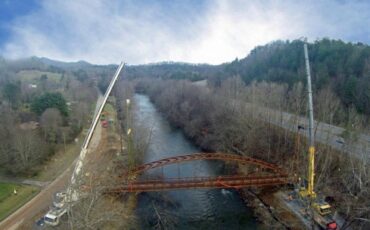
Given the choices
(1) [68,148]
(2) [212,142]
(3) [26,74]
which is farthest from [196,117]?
(3) [26,74]

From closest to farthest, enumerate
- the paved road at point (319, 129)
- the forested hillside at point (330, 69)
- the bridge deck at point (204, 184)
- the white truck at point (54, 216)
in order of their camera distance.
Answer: the white truck at point (54, 216) < the bridge deck at point (204, 184) < the paved road at point (319, 129) < the forested hillside at point (330, 69)

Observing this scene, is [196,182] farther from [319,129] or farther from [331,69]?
[331,69]

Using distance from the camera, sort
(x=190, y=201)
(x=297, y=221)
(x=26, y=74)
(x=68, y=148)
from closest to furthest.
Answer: (x=297, y=221) → (x=190, y=201) → (x=68, y=148) → (x=26, y=74)

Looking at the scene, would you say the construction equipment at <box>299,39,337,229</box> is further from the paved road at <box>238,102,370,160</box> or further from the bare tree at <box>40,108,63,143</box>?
the bare tree at <box>40,108,63,143</box>

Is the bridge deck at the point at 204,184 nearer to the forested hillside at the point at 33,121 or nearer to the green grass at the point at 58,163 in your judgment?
the green grass at the point at 58,163

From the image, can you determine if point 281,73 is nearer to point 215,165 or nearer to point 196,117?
point 196,117

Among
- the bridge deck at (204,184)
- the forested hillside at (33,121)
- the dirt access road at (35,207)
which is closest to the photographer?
the dirt access road at (35,207)

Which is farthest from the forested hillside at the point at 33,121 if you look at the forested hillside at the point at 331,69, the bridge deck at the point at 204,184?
the forested hillside at the point at 331,69

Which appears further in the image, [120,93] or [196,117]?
[120,93]

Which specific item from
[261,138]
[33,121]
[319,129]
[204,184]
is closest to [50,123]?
[33,121]
